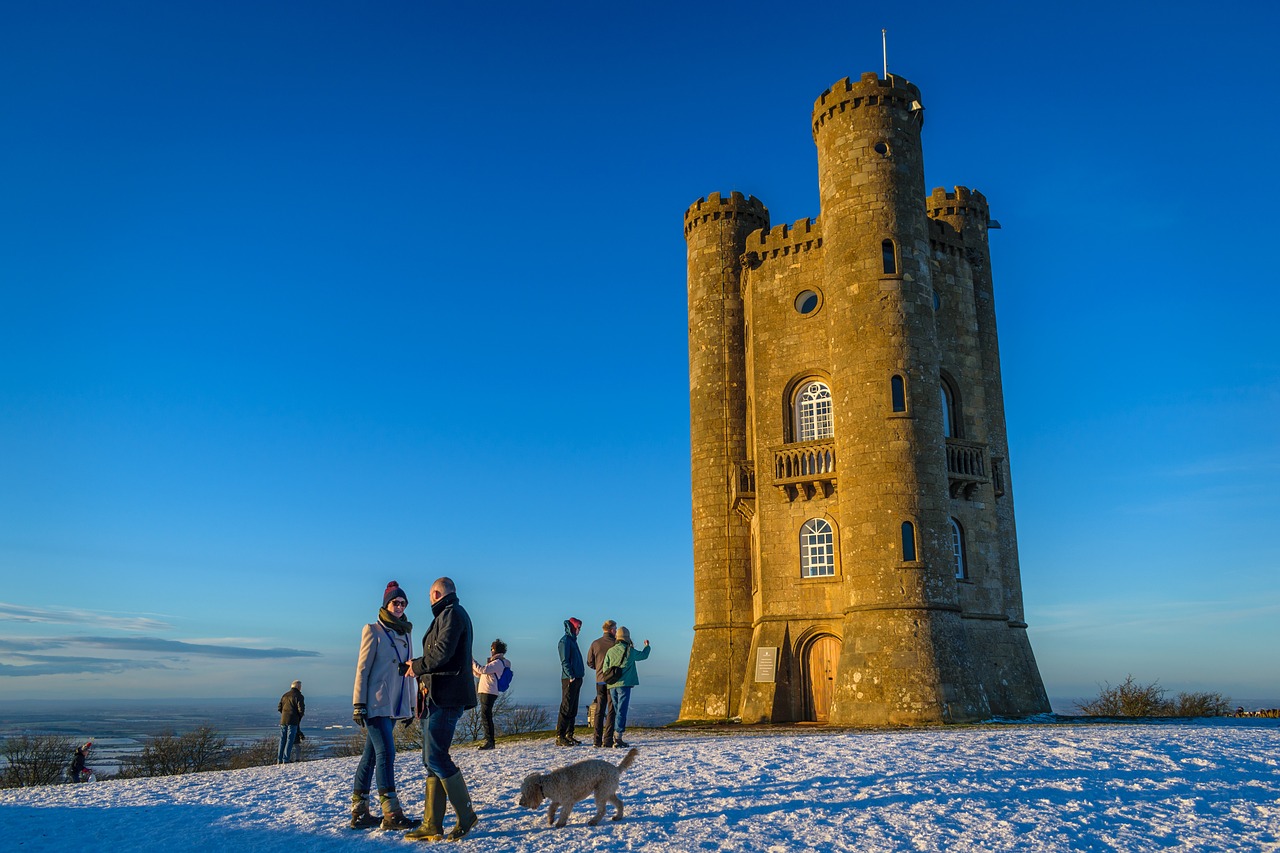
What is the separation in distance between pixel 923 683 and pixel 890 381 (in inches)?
309

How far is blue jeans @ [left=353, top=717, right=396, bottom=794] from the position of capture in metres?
9.31

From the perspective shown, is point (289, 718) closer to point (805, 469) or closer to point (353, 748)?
point (805, 469)

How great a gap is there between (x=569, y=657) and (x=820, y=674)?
1387 centimetres

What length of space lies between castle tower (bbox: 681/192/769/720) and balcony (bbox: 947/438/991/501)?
6.99 metres

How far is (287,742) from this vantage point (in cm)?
1973

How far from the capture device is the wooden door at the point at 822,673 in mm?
27484

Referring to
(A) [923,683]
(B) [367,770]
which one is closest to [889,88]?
(A) [923,683]

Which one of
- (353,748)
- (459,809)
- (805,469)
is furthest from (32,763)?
(459,809)

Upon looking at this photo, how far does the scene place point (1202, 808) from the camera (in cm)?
1002

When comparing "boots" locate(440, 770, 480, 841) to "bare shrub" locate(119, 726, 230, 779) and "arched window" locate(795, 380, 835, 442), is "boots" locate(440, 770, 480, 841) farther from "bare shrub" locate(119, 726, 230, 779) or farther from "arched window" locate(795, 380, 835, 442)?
"bare shrub" locate(119, 726, 230, 779)

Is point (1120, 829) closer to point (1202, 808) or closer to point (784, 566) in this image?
point (1202, 808)

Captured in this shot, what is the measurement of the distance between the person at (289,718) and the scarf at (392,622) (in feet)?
38.2

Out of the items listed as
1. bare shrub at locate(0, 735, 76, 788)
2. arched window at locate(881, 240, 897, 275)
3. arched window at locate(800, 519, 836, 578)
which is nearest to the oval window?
arched window at locate(881, 240, 897, 275)

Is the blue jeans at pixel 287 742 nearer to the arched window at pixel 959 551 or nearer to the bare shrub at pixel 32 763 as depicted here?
the arched window at pixel 959 551
